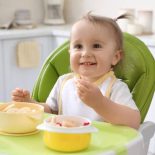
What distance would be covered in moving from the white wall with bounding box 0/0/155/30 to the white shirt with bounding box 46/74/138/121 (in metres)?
1.46

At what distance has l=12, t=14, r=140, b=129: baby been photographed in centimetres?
122

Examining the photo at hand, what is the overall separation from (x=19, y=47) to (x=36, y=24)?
563 millimetres

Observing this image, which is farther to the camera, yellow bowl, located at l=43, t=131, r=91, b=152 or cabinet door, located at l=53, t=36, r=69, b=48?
cabinet door, located at l=53, t=36, r=69, b=48

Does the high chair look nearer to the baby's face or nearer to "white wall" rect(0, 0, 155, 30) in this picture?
the baby's face

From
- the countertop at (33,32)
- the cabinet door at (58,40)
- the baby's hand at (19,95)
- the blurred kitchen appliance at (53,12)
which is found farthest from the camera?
the blurred kitchen appliance at (53,12)

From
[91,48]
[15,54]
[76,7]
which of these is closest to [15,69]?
[15,54]

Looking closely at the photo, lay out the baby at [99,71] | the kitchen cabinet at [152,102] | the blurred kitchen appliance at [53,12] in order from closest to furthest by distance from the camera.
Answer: the baby at [99,71]
the kitchen cabinet at [152,102]
the blurred kitchen appliance at [53,12]

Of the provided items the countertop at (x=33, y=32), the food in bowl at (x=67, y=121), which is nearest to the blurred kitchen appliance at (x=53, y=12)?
the countertop at (x=33, y=32)

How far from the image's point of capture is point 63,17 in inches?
135

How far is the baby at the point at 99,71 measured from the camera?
1221 millimetres

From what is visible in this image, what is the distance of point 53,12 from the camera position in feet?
11.0

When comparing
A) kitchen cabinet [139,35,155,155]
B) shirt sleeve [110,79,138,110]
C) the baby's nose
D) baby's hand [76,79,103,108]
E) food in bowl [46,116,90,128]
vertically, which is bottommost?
kitchen cabinet [139,35,155,155]

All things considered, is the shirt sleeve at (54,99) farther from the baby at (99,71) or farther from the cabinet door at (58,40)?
the cabinet door at (58,40)

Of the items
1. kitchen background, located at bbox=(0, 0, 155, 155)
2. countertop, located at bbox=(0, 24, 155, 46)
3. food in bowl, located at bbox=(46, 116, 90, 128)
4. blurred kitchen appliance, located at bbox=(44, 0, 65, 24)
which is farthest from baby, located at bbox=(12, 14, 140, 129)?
blurred kitchen appliance, located at bbox=(44, 0, 65, 24)
